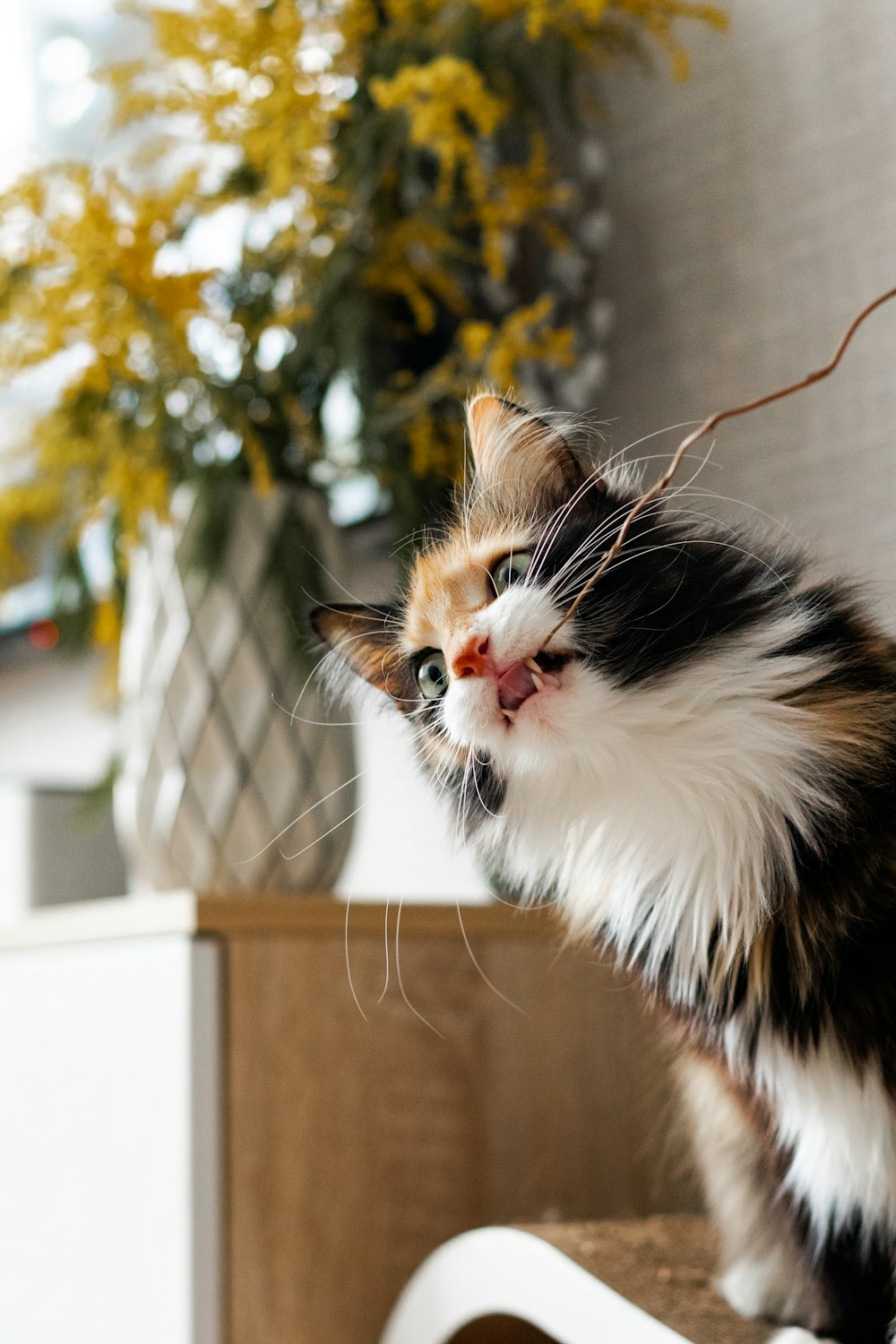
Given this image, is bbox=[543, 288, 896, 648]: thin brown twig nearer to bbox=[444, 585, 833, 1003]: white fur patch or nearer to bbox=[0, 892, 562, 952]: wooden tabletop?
bbox=[444, 585, 833, 1003]: white fur patch

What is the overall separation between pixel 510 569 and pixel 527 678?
70 millimetres

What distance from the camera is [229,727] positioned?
1.09 meters

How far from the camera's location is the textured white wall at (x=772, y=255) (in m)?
1.05

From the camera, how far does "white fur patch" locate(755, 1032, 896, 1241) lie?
0.60 metres

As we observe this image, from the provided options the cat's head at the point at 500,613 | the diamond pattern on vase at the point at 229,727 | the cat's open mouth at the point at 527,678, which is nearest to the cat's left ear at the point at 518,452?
the cat's head at the point at 500,613

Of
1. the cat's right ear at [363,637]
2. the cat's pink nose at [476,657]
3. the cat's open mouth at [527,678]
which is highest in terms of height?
the cat's right ear at [363,637]

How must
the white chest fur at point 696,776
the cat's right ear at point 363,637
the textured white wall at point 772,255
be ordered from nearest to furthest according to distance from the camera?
the white chest fur at point 696,776
the cat's right ear at point 363,637
the textured white wall at point 772,255

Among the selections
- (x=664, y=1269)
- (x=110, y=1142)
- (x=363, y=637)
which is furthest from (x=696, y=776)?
(x=110, y=1142)

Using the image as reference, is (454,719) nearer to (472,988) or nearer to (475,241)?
(472,988)

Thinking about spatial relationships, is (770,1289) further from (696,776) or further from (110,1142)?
(110,1142)

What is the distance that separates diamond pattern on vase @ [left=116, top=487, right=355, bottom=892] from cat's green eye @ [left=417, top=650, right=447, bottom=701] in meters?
0.37

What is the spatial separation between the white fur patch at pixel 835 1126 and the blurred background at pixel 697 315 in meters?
0.31

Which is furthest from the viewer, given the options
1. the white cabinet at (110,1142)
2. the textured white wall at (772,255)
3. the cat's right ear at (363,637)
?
the textured white wall at (772,255)

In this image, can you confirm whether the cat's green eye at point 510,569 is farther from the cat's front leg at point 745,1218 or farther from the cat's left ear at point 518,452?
the cat's front leg at point 745,1218
